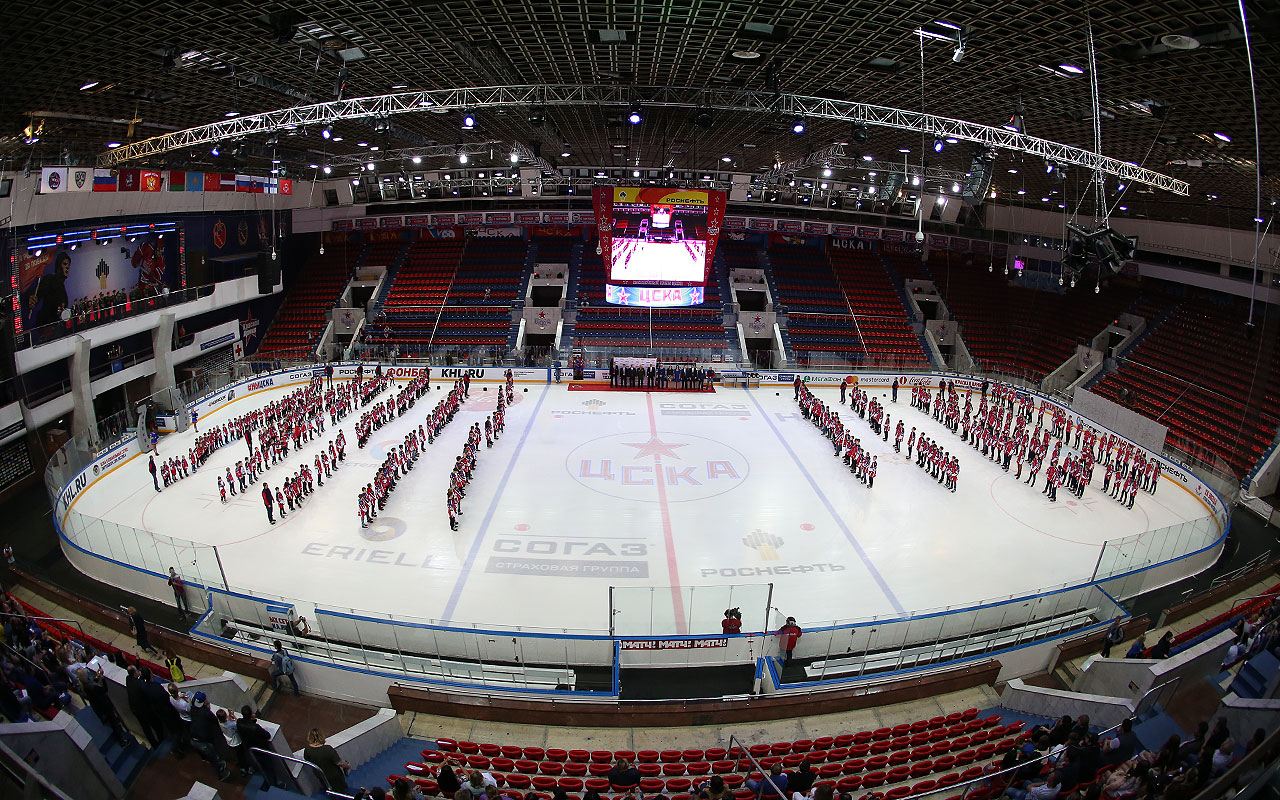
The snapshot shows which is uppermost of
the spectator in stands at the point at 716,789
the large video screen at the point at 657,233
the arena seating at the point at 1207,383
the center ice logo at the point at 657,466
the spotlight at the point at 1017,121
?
the spotlight at the point at 1017,121

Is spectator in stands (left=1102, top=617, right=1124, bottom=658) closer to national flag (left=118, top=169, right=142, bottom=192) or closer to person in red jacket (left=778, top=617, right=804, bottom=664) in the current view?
person in red jacket (left=778, top=617, right=804, bottom=664)

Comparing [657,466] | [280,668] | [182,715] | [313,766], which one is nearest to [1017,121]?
[657,466]

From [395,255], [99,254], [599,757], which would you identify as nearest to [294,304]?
[395,255]

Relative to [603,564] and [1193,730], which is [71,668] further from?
[1193,730]

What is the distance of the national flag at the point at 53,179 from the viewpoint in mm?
19183

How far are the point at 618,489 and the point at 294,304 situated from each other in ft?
103

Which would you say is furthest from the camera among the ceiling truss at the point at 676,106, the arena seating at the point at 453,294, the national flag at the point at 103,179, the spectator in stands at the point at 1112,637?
the arena seating at the point at 453,294

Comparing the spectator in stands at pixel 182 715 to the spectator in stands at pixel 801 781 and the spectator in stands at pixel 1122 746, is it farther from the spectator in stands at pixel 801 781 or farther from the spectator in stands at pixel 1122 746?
the spectator in stands at pixel 1122 746

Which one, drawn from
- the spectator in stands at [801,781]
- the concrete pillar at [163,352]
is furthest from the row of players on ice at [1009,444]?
the concrete pillar at [163,352]

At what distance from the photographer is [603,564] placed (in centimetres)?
1603

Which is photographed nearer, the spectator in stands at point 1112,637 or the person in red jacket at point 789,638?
the person in red jacket at point 789,638

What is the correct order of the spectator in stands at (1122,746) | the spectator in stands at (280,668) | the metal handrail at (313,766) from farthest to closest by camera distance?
the spectator in stands at (280,668) < the spectator in stands at (1122,746) < the metal handrail at (313,766)

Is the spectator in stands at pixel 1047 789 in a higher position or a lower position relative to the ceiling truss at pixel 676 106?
lower

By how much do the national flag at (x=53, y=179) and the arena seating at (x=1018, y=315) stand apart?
40.4m
